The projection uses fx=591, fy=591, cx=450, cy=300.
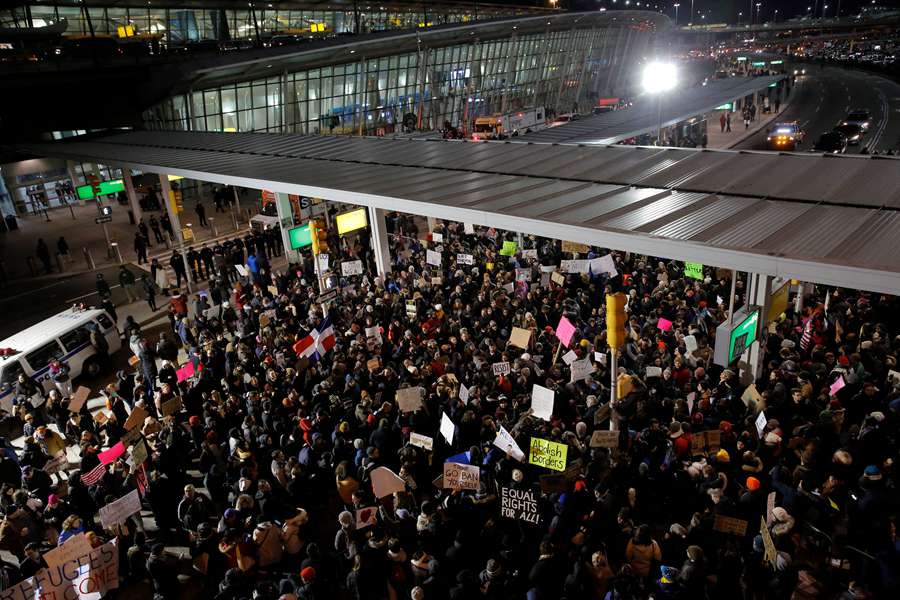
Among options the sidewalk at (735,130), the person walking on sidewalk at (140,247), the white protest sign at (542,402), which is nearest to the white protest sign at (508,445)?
the white protest sign at (542,402)

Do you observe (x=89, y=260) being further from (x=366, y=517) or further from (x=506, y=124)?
(x=506, y=124)

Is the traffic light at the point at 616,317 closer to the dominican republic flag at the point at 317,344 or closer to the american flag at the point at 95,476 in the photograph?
the dominican republic flag at the point at 317,344

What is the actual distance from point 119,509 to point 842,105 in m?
61.0

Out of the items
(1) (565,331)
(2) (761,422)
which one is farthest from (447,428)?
(2) (761,422)

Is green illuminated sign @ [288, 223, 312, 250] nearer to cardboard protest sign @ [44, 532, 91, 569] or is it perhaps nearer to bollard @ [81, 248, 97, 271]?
cardboard protest sign @ [44, 532, 91, 569]

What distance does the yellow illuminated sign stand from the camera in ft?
55.8

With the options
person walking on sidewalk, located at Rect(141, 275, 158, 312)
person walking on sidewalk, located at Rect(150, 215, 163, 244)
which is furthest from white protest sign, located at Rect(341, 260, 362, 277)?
person walking on sidewalk, located at Rect(150, 215, 163, 244)

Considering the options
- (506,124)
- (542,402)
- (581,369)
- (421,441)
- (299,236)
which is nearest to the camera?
(421,441)

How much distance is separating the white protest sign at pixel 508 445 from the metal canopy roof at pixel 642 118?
17651 mm

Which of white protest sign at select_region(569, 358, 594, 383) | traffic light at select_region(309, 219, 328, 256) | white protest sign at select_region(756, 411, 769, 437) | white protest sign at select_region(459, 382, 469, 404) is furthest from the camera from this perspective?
traffic light at select_region(309, 219, 328, 256)

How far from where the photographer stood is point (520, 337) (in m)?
11.2

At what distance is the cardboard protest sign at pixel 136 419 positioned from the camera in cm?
1016

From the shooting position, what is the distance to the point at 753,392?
8570 mm

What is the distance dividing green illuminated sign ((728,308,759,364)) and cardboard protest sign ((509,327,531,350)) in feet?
11.5
